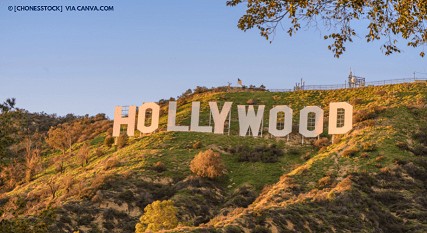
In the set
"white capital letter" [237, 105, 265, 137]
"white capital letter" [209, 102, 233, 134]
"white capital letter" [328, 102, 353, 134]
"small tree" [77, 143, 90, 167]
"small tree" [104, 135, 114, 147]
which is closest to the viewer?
"white capital letter" [328, 102, 353, 134]

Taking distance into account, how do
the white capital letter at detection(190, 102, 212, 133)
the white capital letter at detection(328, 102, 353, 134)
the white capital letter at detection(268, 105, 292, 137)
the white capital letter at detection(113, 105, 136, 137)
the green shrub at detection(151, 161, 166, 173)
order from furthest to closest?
the white capital letter at detection(113, 105, 136, 137) → the white capital letter at detection(190, 102, 212, 133) → the white capital letter at detection(268, 105, 292, 137) → the white capital letter at detection(328, 102, 353, 134) → the green shrub at detection(151, 161, 166, 173)

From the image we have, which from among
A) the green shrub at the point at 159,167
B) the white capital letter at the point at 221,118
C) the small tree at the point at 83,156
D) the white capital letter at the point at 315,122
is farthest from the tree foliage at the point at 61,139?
the white capital letter at the point at 315,122

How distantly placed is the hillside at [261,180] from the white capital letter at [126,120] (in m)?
1.55

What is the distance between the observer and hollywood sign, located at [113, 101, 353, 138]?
2911 inches

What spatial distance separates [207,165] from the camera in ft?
217

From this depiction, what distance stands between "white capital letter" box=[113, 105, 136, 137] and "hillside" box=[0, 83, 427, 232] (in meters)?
1.55

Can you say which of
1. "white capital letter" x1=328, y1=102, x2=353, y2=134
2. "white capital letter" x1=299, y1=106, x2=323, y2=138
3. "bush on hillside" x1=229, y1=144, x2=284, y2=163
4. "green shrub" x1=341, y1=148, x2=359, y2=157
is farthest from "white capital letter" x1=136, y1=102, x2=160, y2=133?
"green shrub" x1=341, y1=148, x2=359, y2=157

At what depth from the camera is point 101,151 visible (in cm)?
8319

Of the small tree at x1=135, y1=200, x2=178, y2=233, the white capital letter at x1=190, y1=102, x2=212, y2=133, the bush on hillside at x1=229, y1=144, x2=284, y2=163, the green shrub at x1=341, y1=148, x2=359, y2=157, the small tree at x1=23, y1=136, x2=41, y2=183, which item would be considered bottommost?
the small tree at x1=135, y1=200, x2=178, y2=233

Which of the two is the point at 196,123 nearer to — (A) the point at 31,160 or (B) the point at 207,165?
(B) the point at 207,165

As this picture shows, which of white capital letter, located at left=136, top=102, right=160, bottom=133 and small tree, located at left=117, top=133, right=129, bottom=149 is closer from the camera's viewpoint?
white capital letter, located at left=136, top=102, right=160, bottom=133

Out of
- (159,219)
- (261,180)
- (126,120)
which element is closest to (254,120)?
(261,180)

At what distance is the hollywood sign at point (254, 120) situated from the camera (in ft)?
243

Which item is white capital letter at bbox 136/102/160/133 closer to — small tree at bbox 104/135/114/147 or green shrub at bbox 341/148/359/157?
small tree at bbox 104/135/114/147
